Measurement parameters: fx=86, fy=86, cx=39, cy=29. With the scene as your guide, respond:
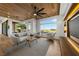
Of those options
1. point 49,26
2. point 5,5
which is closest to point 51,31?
point 49,26

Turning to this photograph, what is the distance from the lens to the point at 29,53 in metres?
2.01

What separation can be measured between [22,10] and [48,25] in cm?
77

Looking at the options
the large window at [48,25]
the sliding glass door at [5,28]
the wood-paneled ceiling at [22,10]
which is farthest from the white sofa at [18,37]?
the large window at [48,25]

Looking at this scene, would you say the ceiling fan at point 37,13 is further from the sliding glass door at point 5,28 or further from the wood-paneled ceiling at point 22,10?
the sliding glass door at point 5,28

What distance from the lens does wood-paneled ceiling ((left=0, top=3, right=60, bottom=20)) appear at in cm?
200

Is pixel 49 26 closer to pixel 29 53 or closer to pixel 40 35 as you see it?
pixel 40 35

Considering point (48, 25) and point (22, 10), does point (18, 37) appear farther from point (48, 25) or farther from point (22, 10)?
point (48, 25)

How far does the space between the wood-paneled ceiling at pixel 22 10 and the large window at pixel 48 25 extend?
0.55 feet

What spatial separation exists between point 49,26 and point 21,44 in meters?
0.83

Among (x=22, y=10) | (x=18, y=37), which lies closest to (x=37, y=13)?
(x=22, y=10)

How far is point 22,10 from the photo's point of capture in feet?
7.23

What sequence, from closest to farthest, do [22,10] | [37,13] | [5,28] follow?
[5,28] → [22,10] → [37,13]

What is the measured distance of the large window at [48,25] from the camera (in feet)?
7.20

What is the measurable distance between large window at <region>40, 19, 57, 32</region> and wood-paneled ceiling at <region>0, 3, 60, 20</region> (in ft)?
0.55
